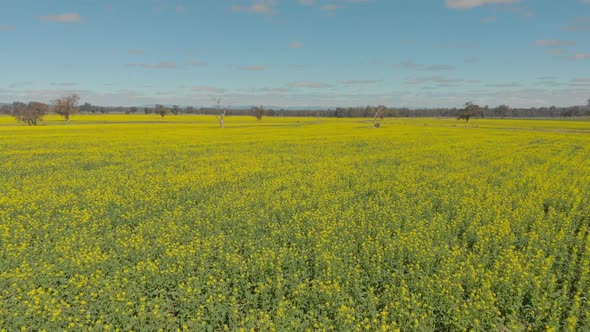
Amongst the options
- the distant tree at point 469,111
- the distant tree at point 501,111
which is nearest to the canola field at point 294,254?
the distant tree at point 469,111

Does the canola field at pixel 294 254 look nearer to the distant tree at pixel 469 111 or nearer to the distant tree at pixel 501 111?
the distant tree at pixel 469 111

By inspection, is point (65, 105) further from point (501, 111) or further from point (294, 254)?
point (501, 111)

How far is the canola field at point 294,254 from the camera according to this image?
6086 mm

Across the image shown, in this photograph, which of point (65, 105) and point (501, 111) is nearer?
point (65, 105)

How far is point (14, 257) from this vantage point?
8.20 m

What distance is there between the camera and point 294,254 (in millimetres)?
8258

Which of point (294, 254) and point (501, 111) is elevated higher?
point (501, 111)

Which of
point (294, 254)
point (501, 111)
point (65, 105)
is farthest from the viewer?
point (501, 111)

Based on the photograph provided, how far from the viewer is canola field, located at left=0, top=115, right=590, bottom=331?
6086 mm

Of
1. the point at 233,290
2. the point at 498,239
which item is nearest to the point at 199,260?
the point at 233,290

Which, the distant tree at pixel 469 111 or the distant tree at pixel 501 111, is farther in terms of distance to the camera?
the distant tree at pixel 501 111

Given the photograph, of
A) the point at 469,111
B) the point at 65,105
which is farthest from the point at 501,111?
the point at 65,105

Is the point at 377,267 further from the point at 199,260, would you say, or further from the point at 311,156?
the point at 311,156

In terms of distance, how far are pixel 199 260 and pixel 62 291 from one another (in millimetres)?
2637
